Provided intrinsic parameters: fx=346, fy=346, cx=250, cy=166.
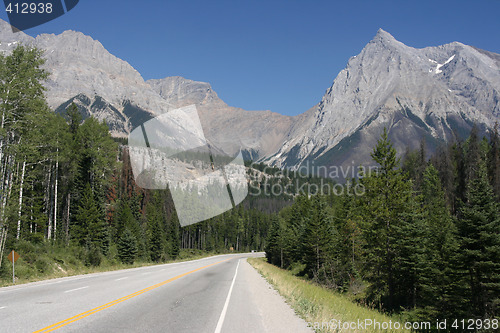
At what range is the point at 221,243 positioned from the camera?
10944 centimetres

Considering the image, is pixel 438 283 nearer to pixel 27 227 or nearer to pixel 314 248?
pixel 314 248

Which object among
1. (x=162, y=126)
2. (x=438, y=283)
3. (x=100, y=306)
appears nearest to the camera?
(x=100, y=306)

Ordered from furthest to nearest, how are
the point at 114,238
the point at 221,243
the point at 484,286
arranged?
the point at 221,243 → the point at 114,238 → the point at 484,286

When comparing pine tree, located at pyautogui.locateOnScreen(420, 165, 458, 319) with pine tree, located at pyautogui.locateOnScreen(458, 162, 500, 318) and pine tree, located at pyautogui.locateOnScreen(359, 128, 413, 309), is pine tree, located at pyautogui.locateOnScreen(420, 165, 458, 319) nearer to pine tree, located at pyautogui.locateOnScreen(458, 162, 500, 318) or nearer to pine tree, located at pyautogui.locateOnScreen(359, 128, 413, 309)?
pine tree, located at pyautogui.locateOnScreen(458, 162, 500, 318)

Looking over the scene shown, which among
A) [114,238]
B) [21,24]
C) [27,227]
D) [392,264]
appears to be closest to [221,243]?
[114,238]

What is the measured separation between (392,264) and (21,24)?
33.1 metres

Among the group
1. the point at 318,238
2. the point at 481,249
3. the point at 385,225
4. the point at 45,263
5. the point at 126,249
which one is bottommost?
the point at 126,249

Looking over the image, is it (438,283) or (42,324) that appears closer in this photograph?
(42,324)

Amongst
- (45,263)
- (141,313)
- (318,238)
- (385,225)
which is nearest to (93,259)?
(45,263)

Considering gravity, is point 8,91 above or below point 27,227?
above

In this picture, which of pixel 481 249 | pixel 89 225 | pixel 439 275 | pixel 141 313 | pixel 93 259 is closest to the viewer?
pixel 141 313

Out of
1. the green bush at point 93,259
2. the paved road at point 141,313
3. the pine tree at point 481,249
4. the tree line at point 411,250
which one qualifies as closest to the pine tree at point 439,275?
the tree line at point 411,250

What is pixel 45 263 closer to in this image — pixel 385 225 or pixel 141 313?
pixel 141 313

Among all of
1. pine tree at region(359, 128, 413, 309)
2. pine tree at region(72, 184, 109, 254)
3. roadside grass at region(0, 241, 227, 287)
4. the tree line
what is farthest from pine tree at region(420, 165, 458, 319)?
pine tree at region(72, 184, 109, 254)
